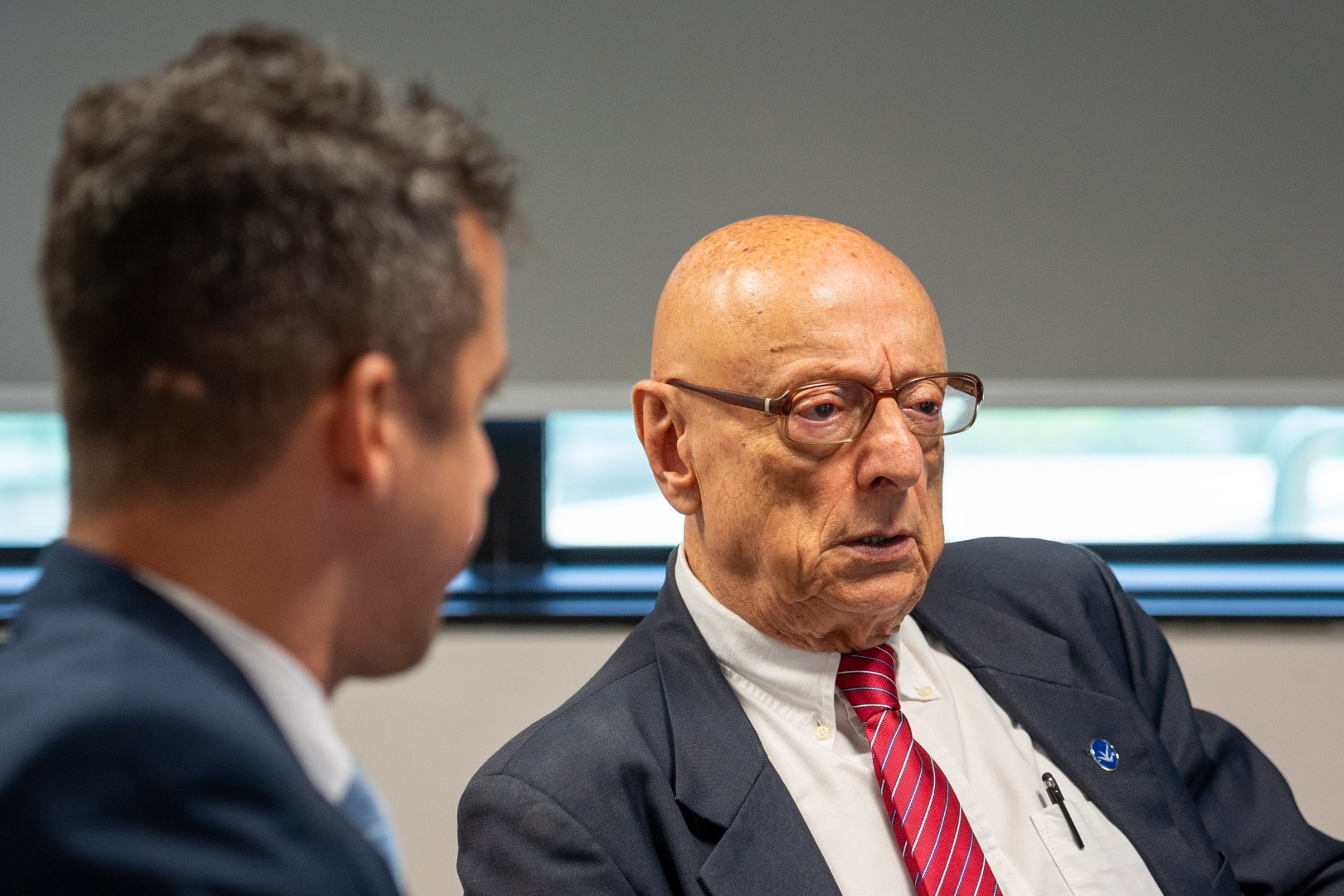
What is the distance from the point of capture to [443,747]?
2.71 m

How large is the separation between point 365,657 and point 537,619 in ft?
6.39

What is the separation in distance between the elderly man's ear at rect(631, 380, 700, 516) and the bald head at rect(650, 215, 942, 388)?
0.04 metres

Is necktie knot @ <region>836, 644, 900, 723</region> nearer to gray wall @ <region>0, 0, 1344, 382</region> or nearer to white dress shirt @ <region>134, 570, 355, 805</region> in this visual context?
white dress shirt @ <region>134, 570, 355, 805</region>

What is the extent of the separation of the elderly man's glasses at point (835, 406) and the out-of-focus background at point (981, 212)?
1.24m

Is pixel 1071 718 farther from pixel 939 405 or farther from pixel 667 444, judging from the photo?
pixel 667 444

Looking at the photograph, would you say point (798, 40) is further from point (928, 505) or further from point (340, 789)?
point (340, 789)

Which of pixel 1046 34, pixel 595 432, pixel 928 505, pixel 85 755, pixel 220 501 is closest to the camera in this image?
pixel 85 755

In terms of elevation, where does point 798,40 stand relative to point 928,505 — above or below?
above

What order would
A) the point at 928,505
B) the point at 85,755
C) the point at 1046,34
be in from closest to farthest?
the point at 85,755 → the point at 928,505 → the point at 1046,34

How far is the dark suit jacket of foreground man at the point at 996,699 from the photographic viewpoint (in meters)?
1.27

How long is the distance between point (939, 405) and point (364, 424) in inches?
36.4

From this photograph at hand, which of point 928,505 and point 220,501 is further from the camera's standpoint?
point 928,505

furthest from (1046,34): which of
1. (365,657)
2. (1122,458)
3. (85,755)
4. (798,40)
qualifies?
(85,755)

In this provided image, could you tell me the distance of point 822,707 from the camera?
1.43 meters
